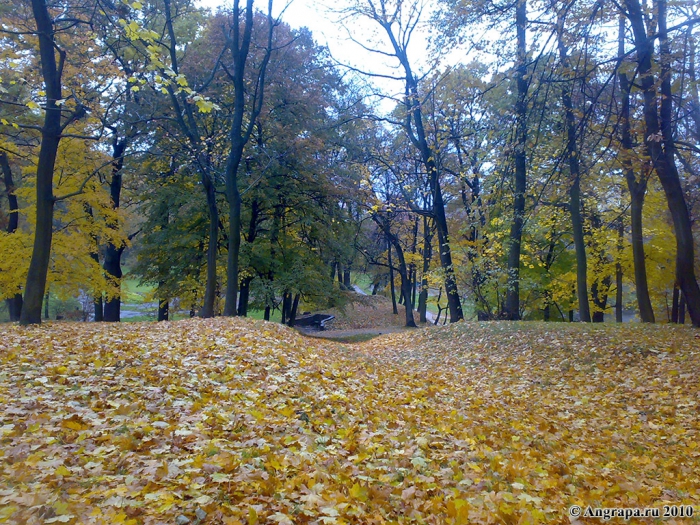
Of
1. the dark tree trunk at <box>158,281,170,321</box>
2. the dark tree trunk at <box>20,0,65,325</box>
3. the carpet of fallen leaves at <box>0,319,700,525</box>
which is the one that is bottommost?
the carpet of fallen leaves at <box>0,319,700,525</box>

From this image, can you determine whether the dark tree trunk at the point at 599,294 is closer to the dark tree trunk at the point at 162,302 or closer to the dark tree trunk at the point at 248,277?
the dark tree trunk at the point at 248,277

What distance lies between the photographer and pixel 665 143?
9.84 meters

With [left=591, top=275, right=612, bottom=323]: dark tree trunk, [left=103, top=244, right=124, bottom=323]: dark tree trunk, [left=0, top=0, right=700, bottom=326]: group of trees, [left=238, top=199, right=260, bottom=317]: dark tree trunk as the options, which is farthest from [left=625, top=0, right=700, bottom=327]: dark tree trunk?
[left=103, top=244, right=124, bottom=323]: dark tree trunk

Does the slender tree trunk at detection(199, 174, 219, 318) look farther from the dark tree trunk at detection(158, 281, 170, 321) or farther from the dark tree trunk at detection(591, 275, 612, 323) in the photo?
the dark tree trunk at detection(591, 275, 612, 323)

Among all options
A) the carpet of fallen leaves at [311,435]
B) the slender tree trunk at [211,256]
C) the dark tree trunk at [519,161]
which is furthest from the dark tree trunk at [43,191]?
the dark tree trunk at [519,161]

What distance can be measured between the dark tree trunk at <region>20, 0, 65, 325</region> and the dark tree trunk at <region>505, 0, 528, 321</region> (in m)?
9.66

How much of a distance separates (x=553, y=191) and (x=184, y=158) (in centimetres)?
1129

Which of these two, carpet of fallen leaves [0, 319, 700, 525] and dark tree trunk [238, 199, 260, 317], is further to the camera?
dark tree trunk [238, 199, 260, 317]

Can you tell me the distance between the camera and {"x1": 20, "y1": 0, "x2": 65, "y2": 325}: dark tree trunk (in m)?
10.6

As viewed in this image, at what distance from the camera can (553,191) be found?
10969mm

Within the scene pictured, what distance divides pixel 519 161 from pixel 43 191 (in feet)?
37.7

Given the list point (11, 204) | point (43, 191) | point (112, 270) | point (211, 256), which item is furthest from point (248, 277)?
point (43, 191)

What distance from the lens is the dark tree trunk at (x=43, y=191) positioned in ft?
34.7

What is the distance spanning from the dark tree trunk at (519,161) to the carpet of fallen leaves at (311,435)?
4.71 metres
